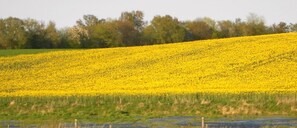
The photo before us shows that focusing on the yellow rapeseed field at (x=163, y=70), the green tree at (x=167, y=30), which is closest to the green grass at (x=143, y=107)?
the yellow rapeseed field at (x=163, y=70)

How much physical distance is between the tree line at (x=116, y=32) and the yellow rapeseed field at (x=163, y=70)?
23585mm

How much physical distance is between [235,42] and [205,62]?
432 inches

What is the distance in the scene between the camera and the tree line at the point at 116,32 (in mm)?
82125

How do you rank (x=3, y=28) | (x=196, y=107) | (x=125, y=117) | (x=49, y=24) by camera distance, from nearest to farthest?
(x=125, y=117)
(x=196, y=107)
(x=3, y=28)
(x=49, y=24)

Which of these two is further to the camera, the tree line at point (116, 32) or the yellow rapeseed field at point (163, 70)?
the tree line at point (116, 32)

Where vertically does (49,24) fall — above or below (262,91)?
above

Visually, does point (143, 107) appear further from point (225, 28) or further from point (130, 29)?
point (225, 28)

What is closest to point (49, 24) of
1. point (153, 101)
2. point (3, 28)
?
point (3, 28)

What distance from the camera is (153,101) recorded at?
109ft

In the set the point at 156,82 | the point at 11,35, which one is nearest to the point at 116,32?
the point at 11,35

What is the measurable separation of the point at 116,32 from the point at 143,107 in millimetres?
55199

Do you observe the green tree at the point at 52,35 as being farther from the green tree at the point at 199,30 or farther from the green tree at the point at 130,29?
the green tree at the point at 199,30

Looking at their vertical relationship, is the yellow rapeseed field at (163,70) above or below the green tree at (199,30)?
below

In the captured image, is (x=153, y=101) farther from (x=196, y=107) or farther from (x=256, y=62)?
(x=256, y=62)
